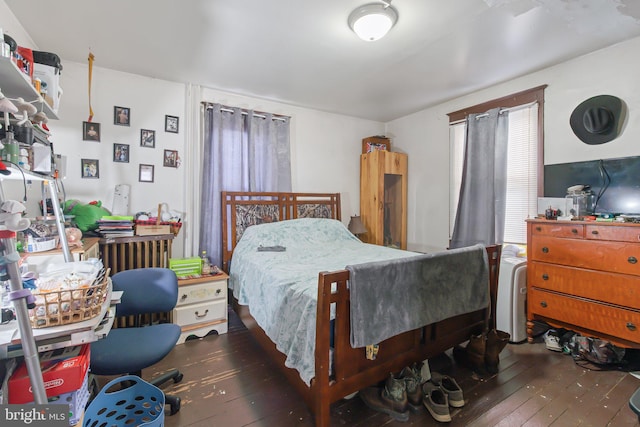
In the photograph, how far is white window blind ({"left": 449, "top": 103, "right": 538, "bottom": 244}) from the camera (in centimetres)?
282

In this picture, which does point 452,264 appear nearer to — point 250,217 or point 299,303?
point 299,303

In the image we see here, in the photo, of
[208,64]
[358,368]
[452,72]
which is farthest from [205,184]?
[452,72]

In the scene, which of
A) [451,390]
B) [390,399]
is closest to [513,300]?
[451,390]

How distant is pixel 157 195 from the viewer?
2.93 m

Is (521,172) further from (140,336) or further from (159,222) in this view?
(159,222)

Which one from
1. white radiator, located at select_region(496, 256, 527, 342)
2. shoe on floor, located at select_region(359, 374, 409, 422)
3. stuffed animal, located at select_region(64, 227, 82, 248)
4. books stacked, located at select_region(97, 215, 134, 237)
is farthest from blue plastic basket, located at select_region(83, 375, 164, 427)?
white radiator, located at select_region(496, 256, 527, 342)

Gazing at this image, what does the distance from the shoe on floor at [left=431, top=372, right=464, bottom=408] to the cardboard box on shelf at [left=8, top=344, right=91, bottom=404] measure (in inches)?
71.5

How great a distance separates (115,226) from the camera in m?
2.40

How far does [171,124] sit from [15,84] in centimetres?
184

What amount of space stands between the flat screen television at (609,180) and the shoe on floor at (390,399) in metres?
2.23

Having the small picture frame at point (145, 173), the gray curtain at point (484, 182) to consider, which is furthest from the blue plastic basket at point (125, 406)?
the gray curtain at point (484, 182)

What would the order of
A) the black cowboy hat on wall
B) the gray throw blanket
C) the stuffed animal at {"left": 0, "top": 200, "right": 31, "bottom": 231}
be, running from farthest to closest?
1. the black cowboy hat on wall
2. the gray throw blanket
3. the stuffed animal at {"left": 0, "top": 200, "right": 31, "bottom": 231}

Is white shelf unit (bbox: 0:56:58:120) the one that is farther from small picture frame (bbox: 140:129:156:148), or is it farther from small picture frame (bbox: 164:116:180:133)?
small picture frame (bbox: 164:116:180:133)

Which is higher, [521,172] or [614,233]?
[521,172]
